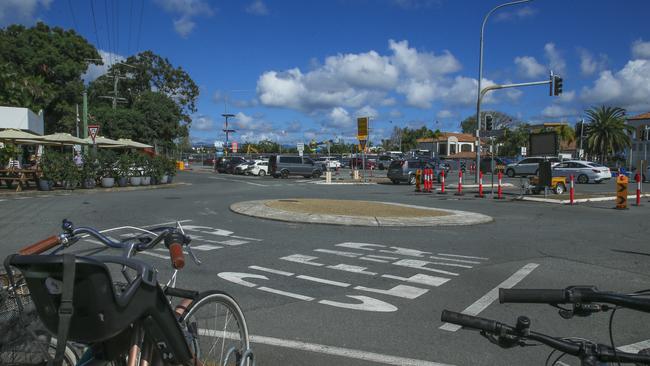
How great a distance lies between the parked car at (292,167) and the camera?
149ft

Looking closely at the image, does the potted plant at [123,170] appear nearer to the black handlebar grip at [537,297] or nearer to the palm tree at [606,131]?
the black handlebar grip at [537,297]

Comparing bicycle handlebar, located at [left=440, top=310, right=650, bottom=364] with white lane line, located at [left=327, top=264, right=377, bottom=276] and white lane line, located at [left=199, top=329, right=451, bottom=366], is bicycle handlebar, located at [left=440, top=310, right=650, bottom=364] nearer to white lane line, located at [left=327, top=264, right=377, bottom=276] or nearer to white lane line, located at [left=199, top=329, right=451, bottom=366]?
white lane line, located at [left=199, top=329, right=451, bottom=366]

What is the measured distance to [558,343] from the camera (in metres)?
2.06

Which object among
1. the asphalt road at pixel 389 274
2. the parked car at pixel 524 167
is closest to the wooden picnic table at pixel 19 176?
the asphalt road at pixel 389 274

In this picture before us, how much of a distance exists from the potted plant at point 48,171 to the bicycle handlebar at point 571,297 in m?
25.0

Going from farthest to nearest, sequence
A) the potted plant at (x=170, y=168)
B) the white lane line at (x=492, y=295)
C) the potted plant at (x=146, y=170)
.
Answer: the potted plant at (x=170, y=168)
the potted plant at (x=146, y=170)
the white lane line at (x=492, y=295)

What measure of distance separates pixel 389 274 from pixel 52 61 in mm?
53945

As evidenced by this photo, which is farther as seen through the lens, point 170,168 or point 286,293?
point 170,168

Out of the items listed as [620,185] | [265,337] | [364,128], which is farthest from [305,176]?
[265,337]

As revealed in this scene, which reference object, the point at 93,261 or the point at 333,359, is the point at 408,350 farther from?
the point at 93,261

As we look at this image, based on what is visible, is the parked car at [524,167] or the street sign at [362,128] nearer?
the street sign at [362,128]

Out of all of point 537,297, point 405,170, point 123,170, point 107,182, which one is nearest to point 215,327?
point 537,297

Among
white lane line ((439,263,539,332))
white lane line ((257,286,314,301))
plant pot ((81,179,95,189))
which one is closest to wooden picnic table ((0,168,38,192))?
plant pot ((81,179,95,189))

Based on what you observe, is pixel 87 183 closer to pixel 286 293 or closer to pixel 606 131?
pixel 286 293
